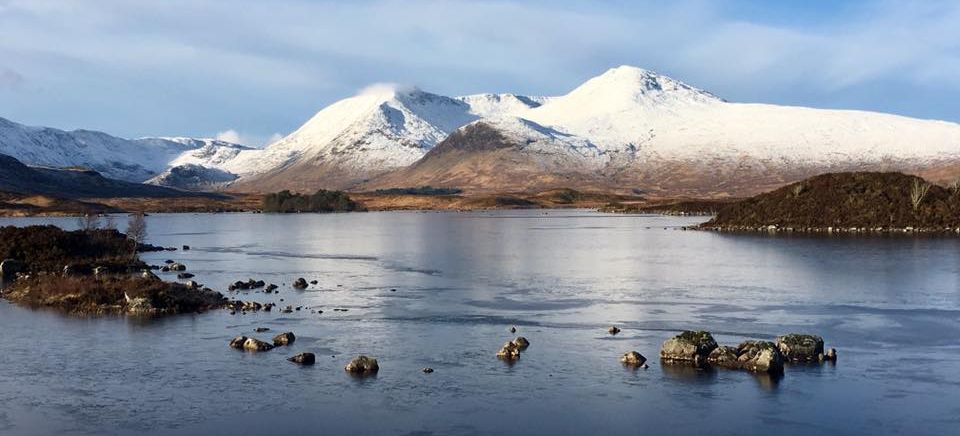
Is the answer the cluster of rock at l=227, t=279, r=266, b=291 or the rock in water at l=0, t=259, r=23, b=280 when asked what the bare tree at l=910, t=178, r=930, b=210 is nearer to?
the cluster of rock at l=227, t=279, r=266, b=291

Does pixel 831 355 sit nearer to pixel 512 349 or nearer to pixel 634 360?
pixel 634 360

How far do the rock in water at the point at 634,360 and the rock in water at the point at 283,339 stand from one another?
14.9 meters

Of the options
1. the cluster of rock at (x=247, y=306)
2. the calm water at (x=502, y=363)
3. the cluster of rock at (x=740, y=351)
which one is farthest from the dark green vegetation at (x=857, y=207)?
the cluster of rock at (x=247, y=306)

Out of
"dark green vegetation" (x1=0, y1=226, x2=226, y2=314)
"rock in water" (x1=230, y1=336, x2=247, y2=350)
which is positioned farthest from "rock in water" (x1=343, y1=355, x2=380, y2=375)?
"dark green vegetation" (x1=0, y1=226, x2=226, y2=314)

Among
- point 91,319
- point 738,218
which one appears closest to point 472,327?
point 91,319

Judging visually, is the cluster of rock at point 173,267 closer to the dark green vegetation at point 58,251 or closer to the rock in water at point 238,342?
the dark green vegetation at point 58,251

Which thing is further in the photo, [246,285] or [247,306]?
[246,285]

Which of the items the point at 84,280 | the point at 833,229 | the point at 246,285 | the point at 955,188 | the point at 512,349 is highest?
the point at 955,188

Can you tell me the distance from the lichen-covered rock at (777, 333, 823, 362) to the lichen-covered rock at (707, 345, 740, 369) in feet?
6.96

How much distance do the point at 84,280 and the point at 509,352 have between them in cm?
3244

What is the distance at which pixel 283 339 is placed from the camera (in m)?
41.1

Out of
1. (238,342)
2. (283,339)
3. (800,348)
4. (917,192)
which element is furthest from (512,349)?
(917,192)

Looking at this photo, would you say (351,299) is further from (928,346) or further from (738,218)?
(738,218)

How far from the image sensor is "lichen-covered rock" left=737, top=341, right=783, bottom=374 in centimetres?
3491
